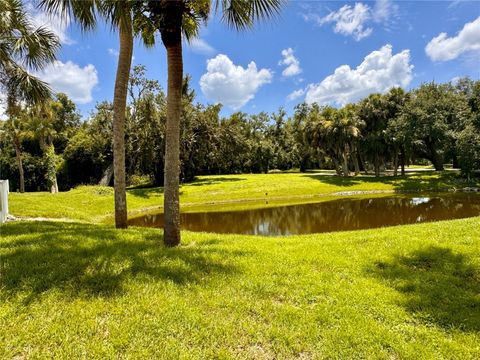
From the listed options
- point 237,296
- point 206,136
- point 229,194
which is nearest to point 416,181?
point 229,194

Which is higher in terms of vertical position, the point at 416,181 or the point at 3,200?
the point at 3,200

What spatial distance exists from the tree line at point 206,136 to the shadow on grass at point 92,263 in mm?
25411

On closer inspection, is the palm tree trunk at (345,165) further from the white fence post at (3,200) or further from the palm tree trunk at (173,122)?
the white fence post at (3,200)

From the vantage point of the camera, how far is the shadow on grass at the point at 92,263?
187 inches

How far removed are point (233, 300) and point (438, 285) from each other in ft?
11.6

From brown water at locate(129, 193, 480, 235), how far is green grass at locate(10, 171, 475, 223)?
3372 mm

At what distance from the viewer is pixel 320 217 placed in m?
17.9

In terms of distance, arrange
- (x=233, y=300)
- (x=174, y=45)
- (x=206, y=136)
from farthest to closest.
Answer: (x=206, y=136) → (x=174, y=45) → (x=233, y=300)

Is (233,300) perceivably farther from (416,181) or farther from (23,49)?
(416,181)

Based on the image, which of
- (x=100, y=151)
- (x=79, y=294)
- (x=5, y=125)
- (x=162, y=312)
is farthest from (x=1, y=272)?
(x=100, y=151)

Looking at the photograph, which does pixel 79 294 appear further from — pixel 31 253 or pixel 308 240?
pixel 308 240

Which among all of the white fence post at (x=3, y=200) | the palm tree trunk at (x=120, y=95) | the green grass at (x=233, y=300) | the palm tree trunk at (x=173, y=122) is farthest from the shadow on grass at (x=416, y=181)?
the white fence post at (x=3, y=200)

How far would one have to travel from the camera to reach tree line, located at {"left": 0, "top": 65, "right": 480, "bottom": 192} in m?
31.2

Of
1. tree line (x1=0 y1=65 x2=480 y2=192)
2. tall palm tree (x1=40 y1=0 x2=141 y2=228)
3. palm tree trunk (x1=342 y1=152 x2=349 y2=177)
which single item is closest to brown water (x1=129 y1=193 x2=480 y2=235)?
tall palm tree (x1=40 y1=0 x2=141 y2=228)
